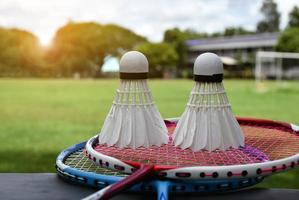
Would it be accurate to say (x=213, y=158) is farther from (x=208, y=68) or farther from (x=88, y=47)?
(x=88, y=47)

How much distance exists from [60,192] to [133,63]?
37 centimetres

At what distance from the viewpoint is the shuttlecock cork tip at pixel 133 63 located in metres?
1.29

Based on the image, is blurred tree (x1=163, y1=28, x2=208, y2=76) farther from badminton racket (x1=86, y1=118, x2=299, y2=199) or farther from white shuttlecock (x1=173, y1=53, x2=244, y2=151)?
white shuttlecock (x1=173, y1=53, x2=244, y2=151)

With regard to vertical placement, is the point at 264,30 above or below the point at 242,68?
above

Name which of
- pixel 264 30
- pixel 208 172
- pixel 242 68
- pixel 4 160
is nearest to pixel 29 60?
pixel 242 68

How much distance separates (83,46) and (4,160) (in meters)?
28.8

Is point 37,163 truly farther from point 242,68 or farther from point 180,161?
point 242,68

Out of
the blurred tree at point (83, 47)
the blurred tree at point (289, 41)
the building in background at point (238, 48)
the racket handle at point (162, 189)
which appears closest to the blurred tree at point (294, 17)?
the building in background at point (238, 48)

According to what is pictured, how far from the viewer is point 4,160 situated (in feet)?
8.79

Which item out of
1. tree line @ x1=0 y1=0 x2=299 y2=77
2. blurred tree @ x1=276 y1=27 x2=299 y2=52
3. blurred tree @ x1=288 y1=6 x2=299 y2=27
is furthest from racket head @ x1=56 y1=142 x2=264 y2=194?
blurred tree @ x1=288 y1=6 x2=299 y2=27

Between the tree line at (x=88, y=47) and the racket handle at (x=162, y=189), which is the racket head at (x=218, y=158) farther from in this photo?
the tree line at (x=88, y=47)

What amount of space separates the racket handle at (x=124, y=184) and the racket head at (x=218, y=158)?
27 millimetres

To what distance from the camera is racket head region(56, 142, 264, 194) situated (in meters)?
1.07

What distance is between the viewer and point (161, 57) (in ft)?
96.7
